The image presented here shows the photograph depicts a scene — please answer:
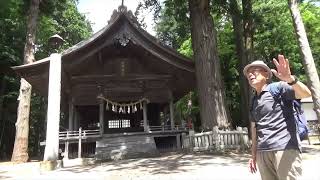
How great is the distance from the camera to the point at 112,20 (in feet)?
57.1

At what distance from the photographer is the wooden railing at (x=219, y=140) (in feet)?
44.6

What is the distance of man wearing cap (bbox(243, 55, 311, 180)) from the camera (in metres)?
3.49

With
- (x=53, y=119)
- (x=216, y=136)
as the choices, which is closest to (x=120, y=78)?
(x=53, y=119)

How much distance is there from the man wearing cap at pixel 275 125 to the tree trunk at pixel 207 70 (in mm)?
9955

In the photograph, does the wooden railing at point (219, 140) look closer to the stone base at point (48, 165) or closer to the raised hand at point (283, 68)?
the stone base at point (48, 165)

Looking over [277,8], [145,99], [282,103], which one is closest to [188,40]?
[277,8]

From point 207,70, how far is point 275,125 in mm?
10909

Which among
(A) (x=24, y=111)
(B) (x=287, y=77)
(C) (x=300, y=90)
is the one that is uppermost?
(A) (x=24, y=111)

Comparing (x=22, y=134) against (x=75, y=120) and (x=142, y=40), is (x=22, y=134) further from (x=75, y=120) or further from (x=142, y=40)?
(x=142, y=40)

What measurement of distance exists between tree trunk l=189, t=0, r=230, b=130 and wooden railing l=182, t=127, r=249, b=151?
1.16ft

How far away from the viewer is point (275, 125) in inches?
143

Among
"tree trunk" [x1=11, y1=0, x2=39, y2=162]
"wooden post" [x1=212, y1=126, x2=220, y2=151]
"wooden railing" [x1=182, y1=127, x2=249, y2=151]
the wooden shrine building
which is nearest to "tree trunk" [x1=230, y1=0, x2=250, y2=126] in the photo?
the wooden shrine building

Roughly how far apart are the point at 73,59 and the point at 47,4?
7.01m

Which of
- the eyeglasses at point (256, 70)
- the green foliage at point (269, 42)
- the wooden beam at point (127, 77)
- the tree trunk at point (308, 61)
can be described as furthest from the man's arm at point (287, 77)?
the green foliage at point (269, 42)
